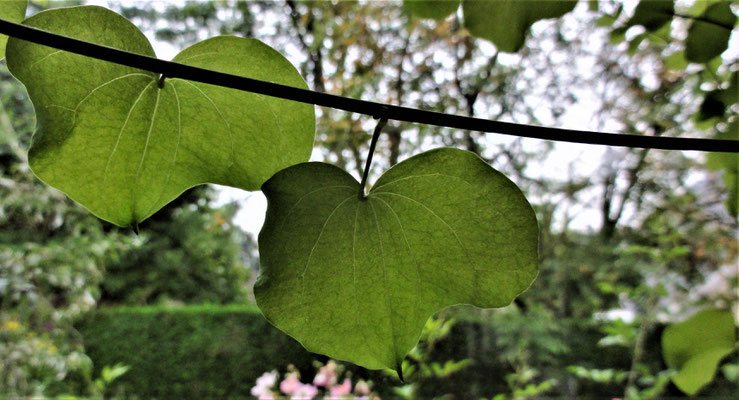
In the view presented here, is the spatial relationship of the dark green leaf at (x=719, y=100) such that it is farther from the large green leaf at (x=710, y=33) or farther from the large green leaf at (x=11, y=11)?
the large green leaf at (x=11, y=11)

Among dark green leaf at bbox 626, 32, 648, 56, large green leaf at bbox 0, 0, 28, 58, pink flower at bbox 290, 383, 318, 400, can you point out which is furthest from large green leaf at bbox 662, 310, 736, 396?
pink flower at bbox 290, 383, 318, 400

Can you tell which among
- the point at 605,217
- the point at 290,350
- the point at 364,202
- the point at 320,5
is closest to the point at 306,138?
the point at 364,202

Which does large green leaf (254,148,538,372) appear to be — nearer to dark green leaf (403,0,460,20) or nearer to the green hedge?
dark green leaf (403,0,460,20)

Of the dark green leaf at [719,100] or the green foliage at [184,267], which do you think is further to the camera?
the green foliage at [184,267]

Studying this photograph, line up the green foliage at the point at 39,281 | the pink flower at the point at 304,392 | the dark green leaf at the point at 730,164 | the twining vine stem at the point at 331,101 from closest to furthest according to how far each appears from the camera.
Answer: the twining vine stem at the point at 331,101 → the dark green leaf at the point at 730,164 → the pink flower at the point at 304,392 → the green foliage at the point at 39,281

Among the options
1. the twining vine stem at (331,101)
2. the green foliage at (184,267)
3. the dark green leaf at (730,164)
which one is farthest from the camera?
the green foliage at (184,267)

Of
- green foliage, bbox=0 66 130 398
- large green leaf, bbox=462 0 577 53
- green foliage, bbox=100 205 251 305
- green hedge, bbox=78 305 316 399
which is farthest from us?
green foliage, bbox=100 205 251 305

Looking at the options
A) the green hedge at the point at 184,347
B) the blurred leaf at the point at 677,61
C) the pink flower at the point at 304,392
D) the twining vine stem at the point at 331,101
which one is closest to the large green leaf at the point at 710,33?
the blurred leaf at the point at 677,61

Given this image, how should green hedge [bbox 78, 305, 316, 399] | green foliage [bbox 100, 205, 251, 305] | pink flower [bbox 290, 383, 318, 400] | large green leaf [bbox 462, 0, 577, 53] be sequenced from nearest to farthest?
large green leaf [bbox 462, 0, 577, 53] < pink flower [bbox 290, 383, 318, 400] < green hedge [bbox 78, 305, 316, 399] < green foliage [bbox 100, 205, 251, 305]

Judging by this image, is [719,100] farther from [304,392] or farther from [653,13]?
[304,392]
